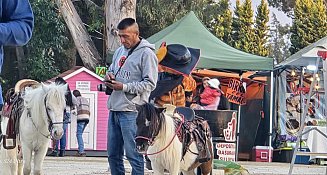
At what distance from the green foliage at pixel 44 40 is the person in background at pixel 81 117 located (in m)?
7.22

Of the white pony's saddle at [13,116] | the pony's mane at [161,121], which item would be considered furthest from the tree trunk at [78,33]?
the pony's mane at [161,121]

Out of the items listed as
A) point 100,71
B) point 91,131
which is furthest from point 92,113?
point 100,71

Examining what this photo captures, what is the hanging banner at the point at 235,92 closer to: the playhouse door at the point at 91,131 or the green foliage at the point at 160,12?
the playhouse door at the point at 91,131

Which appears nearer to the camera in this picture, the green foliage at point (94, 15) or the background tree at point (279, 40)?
the green foliage at point (94, 15)

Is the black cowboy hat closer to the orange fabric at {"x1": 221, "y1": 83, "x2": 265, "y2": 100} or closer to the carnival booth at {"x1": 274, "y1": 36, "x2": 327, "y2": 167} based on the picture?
the carnival booth at {"x1": 274, "y1": 36, "x2": 327, "y2": 167}

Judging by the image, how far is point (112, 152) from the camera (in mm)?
7480

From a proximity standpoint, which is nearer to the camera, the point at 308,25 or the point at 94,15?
the point at 94,15

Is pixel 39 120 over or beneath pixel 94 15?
beneath

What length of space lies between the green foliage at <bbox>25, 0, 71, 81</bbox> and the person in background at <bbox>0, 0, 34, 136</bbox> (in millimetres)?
22794

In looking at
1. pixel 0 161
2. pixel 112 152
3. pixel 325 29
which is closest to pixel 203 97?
pixel 0 161

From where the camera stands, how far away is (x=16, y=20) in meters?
3.39

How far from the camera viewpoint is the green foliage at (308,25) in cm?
3152

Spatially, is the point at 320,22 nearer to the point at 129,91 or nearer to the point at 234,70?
the point at 234,70

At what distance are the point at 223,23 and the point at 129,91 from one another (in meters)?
28.0
